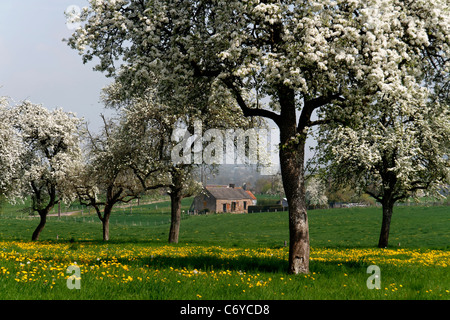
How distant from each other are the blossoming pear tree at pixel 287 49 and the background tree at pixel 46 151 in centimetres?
2243

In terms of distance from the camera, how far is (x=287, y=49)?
38.7 ft

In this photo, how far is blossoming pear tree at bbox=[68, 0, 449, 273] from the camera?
11570 mm

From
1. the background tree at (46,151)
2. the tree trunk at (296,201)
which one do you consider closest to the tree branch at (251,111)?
the tree trunk at (296,201)

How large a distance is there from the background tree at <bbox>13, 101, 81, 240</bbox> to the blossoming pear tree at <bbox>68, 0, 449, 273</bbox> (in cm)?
2243

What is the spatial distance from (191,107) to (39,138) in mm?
23895

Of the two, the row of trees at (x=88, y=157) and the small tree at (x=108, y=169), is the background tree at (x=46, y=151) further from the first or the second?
the small tree at (x=108, y=169)

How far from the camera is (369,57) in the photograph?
11.9 metres

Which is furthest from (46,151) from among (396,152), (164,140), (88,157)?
(396,152)

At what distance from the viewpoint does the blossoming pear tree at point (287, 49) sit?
1157cm

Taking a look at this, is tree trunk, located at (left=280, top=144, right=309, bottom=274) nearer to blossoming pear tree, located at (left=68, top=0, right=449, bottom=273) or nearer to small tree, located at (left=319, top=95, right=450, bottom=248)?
blossoming pear tree, located at (left=68, top=0, right=449, bottom=273)

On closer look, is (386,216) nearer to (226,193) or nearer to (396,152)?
(396,152)

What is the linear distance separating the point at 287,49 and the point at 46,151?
30.5 meters

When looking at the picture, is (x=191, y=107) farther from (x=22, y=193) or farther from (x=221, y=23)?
(x=22, y=193)
